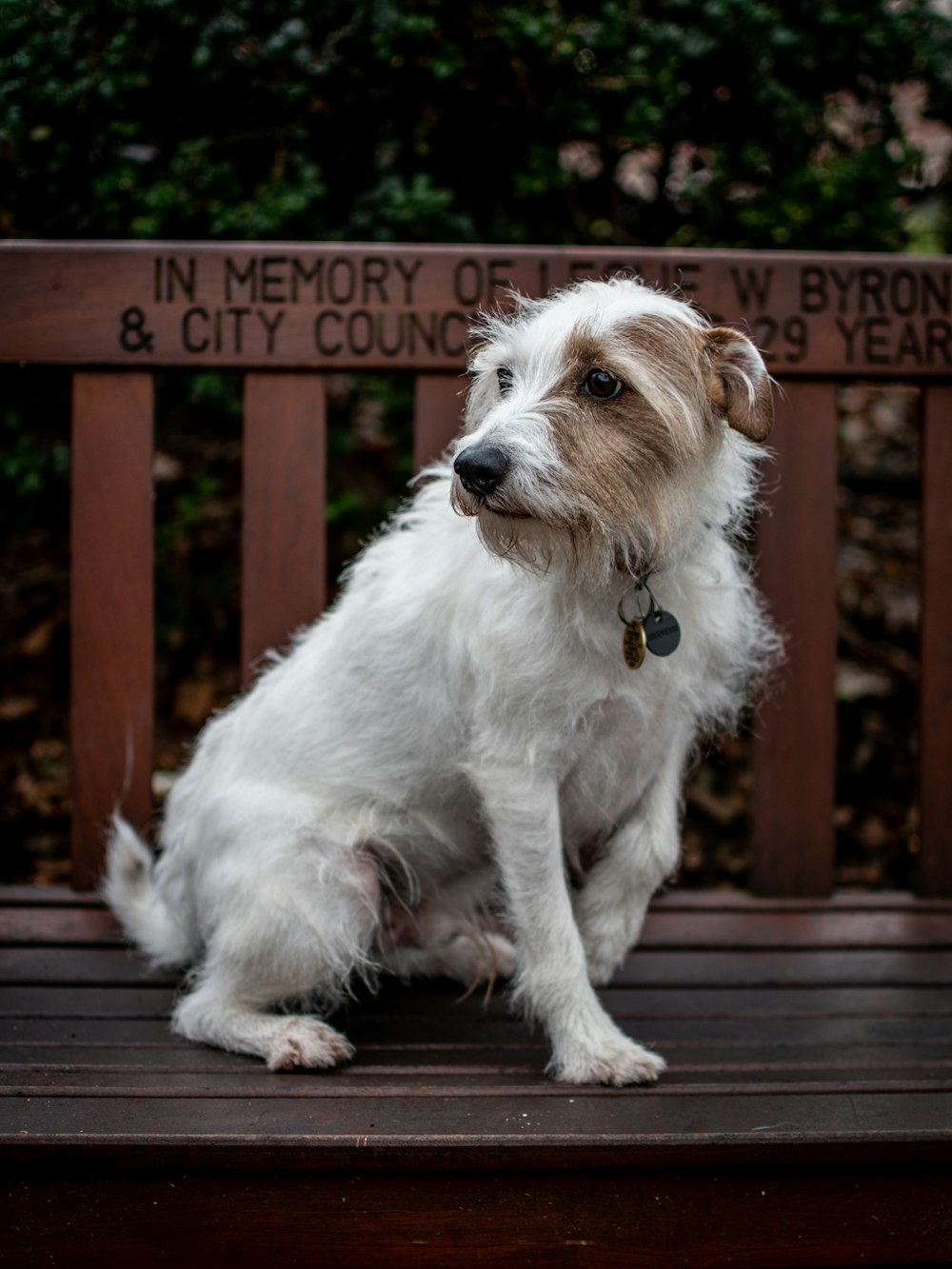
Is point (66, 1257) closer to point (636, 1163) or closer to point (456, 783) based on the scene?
point (636, 1163)

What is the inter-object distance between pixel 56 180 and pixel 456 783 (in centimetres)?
205

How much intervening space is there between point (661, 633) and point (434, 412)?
38.7 inches

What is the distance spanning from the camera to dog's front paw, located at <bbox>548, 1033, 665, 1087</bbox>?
2.15 meters

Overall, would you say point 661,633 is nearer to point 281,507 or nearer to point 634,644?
point 634,644

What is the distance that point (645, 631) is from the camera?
221 cm

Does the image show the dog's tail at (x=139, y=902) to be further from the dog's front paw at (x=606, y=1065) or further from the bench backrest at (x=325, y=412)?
the dog's front paw at (x=606, y=1065)

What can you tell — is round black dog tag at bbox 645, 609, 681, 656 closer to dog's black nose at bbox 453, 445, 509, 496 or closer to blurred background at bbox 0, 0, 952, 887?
dog's black nose at bbox 453, 445, 509, 496

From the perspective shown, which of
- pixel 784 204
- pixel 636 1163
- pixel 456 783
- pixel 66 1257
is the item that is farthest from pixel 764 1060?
pixel 784 204

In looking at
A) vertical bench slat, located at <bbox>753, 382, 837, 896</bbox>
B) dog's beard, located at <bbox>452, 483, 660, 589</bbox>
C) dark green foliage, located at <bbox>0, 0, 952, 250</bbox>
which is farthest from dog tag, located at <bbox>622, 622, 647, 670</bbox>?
dark green foliage, located at <bbox>0, 0, 952, 250</bbox>

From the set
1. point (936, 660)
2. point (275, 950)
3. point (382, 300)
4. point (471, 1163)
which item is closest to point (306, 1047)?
point (275, 950)

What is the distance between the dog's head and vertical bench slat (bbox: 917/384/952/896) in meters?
1.05

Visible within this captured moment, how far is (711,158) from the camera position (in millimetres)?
3627

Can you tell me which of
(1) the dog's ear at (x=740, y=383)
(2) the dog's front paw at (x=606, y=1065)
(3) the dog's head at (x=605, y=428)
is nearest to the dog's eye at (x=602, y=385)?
(3) the dog's head at (x=605, y=428)

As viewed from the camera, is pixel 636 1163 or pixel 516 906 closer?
pixel 636 1163
